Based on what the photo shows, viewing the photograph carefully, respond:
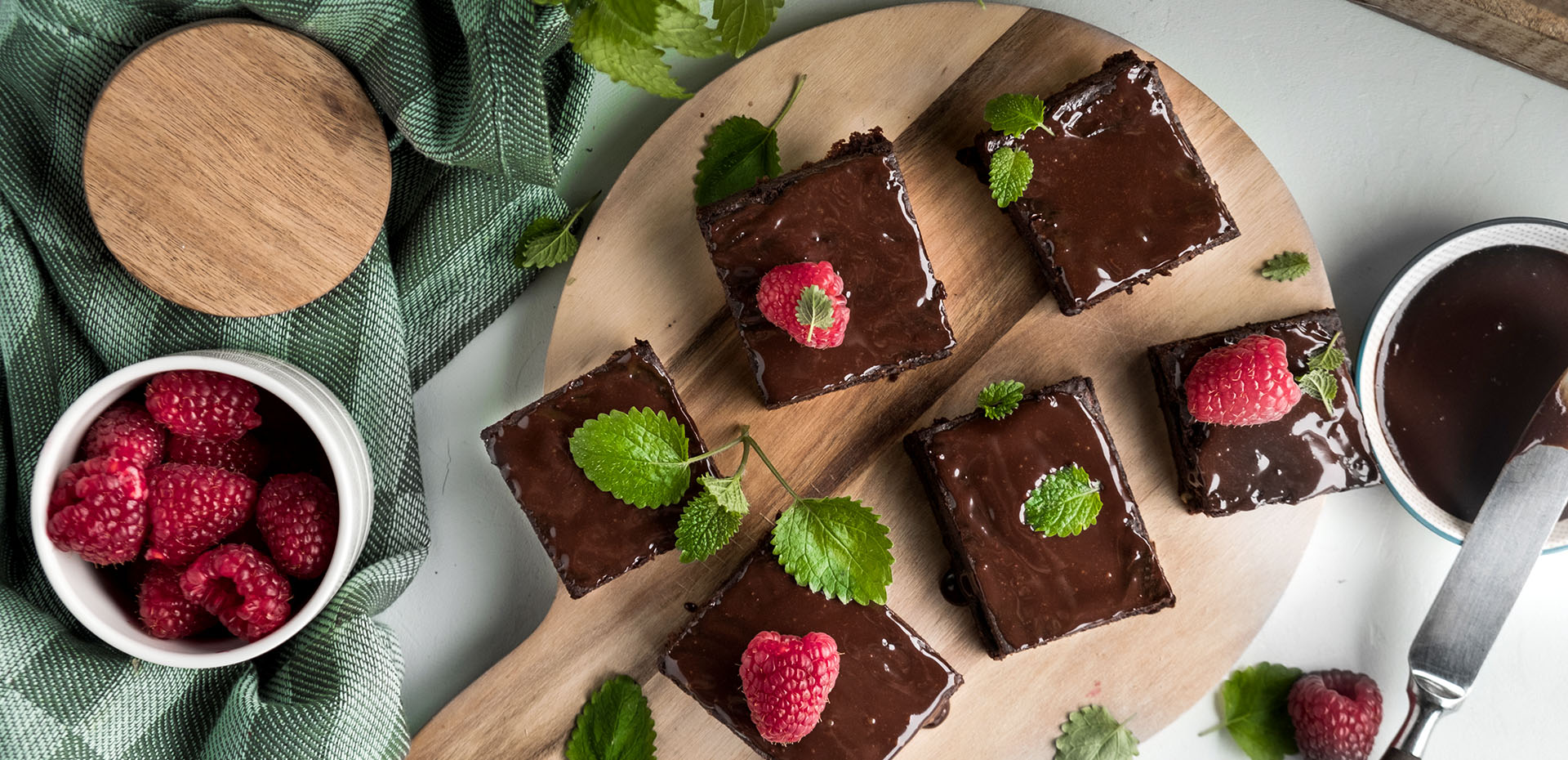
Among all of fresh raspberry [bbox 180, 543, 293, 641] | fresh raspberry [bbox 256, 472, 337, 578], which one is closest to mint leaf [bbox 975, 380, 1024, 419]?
fresh raspberry [bbox 256, 472, 337, 578]

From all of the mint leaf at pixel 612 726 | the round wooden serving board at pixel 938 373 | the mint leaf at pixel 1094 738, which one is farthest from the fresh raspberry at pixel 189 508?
the mint leaf at pixel 1094 738

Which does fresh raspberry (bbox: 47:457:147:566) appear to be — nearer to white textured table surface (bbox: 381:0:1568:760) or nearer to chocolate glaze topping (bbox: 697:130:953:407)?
white textured table surface (bbox: 381:0:1568:760)

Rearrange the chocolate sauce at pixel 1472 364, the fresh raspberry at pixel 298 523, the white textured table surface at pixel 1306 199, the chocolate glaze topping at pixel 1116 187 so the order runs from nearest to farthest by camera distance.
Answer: the fresh raspberry at pixel 298 523 < the chocolate glaze topping at pixel 1116 187 < the chocolate sauce at pixel 1472 364 < the white textured table surface at pixel 1306 199

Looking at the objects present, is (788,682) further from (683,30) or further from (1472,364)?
(1472,364)

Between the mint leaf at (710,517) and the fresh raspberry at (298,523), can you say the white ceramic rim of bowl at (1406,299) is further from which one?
the fresh raspberry at (298,523)

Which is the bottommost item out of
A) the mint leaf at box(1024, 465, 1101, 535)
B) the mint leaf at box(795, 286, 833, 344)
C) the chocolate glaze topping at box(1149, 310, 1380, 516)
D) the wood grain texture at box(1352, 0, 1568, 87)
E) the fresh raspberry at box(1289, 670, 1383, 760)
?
the fresh raspberry at box(1289, 670, 1383, 760)

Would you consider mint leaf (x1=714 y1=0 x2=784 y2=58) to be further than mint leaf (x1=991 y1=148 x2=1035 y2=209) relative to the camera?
No

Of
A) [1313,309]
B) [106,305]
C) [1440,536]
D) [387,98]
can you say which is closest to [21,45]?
[106,305]
